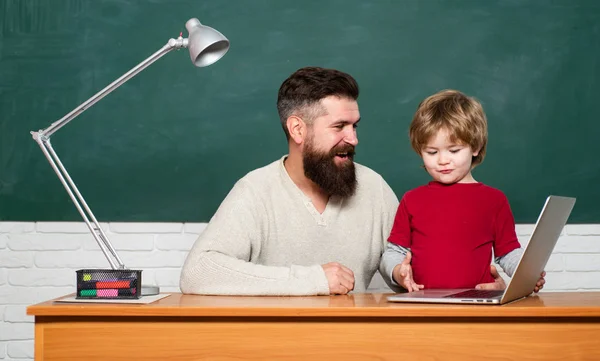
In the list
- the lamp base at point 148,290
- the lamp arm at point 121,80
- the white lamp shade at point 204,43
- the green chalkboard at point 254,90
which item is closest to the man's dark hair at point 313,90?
the white lamp shade at point 204,43

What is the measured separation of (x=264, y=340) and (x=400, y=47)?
177cm

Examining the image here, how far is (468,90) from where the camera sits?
3.03 meters

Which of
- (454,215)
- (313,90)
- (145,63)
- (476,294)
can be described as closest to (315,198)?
(313,90)

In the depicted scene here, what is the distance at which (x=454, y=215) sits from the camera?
1962 mm

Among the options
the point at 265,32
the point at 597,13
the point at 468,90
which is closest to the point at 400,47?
the point at 468,90

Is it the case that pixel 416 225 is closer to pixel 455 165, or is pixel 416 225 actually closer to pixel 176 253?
pixel 455 165

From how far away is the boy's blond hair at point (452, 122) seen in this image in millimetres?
1945

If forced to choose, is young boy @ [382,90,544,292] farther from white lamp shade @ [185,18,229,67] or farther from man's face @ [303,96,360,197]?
white lamp shade @ [185,18,229,67]

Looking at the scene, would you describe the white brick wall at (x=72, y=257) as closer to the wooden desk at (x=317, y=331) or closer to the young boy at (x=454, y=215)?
the young boy at (x=454, y=215)

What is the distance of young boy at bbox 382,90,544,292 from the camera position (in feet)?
6.38

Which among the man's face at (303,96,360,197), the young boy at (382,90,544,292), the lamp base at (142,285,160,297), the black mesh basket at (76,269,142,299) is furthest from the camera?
the man's face at (303,96,360,197)

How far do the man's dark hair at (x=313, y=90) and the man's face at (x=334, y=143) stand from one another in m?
0.02

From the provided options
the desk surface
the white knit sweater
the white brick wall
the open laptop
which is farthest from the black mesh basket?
the white brick wall

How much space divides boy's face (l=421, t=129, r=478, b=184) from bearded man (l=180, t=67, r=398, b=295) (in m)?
0.41
